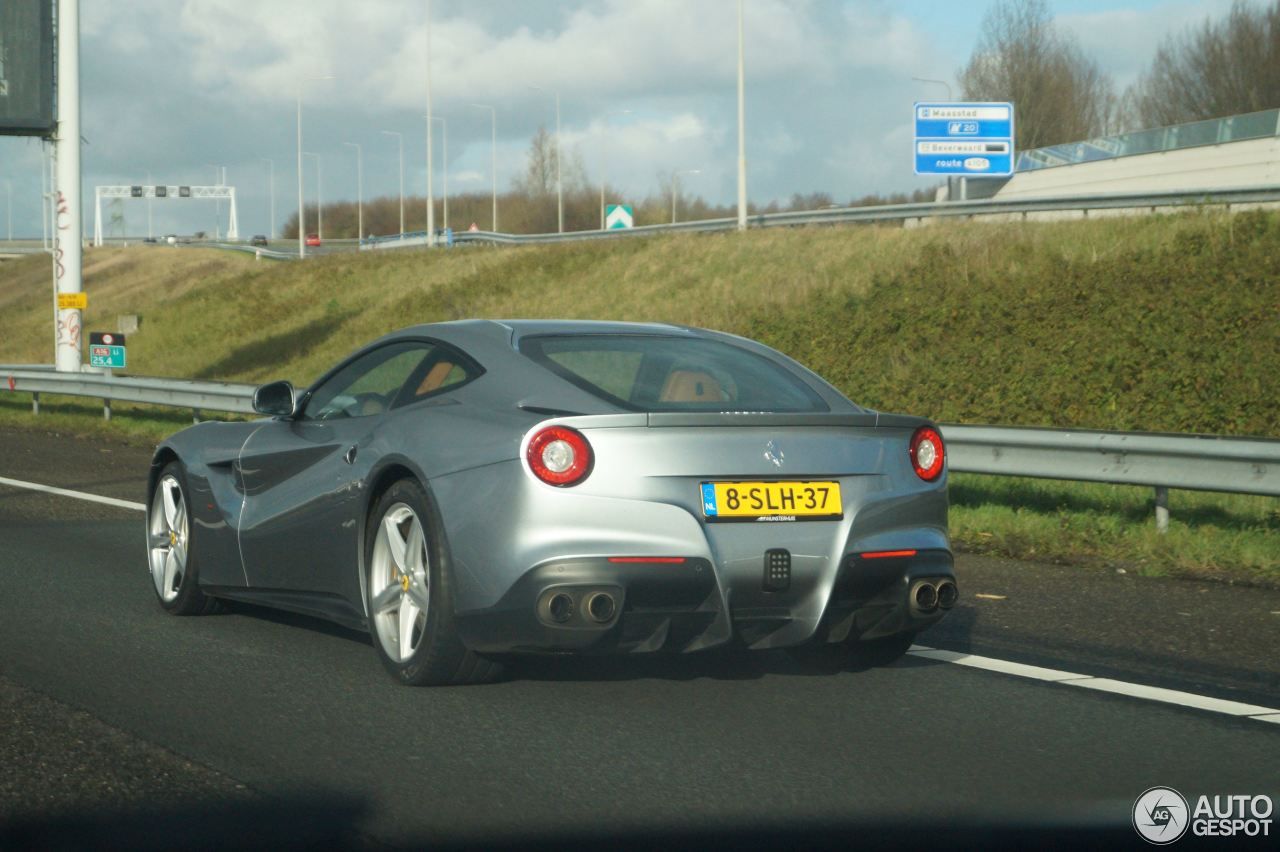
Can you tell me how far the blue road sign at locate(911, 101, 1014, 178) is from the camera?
42.0m

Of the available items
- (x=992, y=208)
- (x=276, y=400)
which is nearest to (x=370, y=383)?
(x=276, y=400)

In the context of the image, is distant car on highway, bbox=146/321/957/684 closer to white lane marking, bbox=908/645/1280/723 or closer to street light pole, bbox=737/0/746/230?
white lane marking, bbox=908/645/1280/723

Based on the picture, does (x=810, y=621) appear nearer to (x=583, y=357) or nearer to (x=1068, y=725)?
(x=1068, y=725)

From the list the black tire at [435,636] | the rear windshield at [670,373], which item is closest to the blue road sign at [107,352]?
the rear windshield at [670,373]

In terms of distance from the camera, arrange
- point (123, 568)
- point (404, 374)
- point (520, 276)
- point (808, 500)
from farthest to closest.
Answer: point (520, 276)
point (123, 568)
point (404, 374)
point (808, 500)

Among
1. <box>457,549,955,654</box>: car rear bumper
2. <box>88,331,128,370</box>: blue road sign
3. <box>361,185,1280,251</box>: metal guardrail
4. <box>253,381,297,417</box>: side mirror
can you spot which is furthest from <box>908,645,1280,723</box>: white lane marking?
<box>361,185,1280,251</box>: metal guardrail

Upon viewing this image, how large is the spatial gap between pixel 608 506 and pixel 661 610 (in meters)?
0.38

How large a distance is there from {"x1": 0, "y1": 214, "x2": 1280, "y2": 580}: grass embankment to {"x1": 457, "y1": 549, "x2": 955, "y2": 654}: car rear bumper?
13.5ft

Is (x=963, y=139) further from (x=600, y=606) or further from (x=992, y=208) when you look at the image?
(x=600, y=606)

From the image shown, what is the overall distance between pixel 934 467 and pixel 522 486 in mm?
1536

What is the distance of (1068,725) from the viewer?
5359 millimetres

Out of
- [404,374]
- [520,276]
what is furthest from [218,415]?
[520,276]

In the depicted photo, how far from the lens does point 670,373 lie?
244 inches

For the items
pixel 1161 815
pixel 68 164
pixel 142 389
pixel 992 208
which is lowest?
pixel 1161 815
